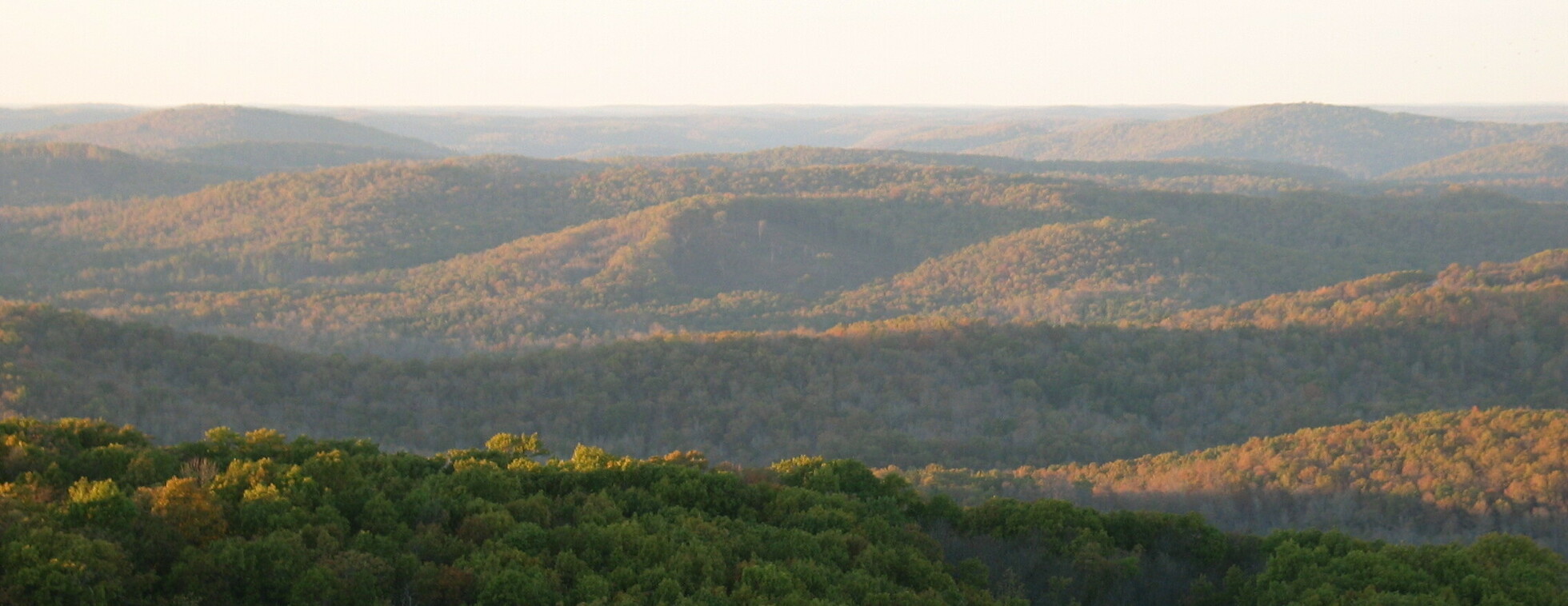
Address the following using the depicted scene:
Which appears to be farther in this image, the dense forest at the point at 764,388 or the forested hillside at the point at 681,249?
the forested hillside at the point at 681,249

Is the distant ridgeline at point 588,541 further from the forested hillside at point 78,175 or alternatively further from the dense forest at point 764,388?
the forested hillside at point 78,175

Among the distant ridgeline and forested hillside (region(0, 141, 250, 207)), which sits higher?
the distant ridgeline

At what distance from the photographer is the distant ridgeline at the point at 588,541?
13914 mm

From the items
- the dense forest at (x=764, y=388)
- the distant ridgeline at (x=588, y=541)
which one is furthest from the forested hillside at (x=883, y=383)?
the distant ridgeline at (x=588, y=541)

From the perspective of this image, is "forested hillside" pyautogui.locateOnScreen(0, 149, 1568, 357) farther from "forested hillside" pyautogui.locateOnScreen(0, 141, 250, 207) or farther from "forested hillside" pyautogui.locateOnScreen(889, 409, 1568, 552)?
"forested hillside" pyautogui.locateOnScreen(889, 409, 1568, 552)

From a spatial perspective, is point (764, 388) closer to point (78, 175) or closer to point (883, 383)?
point (883, 383)

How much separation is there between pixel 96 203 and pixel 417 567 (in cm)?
14113

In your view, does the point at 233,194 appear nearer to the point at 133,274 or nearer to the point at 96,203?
the point at 96,203

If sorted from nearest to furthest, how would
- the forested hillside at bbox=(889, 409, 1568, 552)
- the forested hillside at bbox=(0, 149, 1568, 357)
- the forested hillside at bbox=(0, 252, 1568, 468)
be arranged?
1. the forested hillside at bbox=(889, 409, 1568, 552)
2. the forested hillside at bbox=(0, 252, 1568, 468)
3. the forested hillside at bbox=(0, 149, 1568, 357)

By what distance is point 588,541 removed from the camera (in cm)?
1623

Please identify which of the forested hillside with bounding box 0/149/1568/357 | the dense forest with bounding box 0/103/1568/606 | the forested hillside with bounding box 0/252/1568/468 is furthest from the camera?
the forested hillside with bounding box 0/149/1568/357

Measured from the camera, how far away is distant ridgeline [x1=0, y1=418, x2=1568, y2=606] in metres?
13.9

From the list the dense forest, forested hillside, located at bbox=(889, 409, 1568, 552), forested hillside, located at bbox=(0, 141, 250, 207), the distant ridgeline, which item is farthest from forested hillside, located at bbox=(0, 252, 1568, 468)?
forested hillside, located at bbox=(0, 141, 250, 207)

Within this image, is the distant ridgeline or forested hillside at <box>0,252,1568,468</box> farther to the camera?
forested hillside at <box>0,252,1568,468</box>
